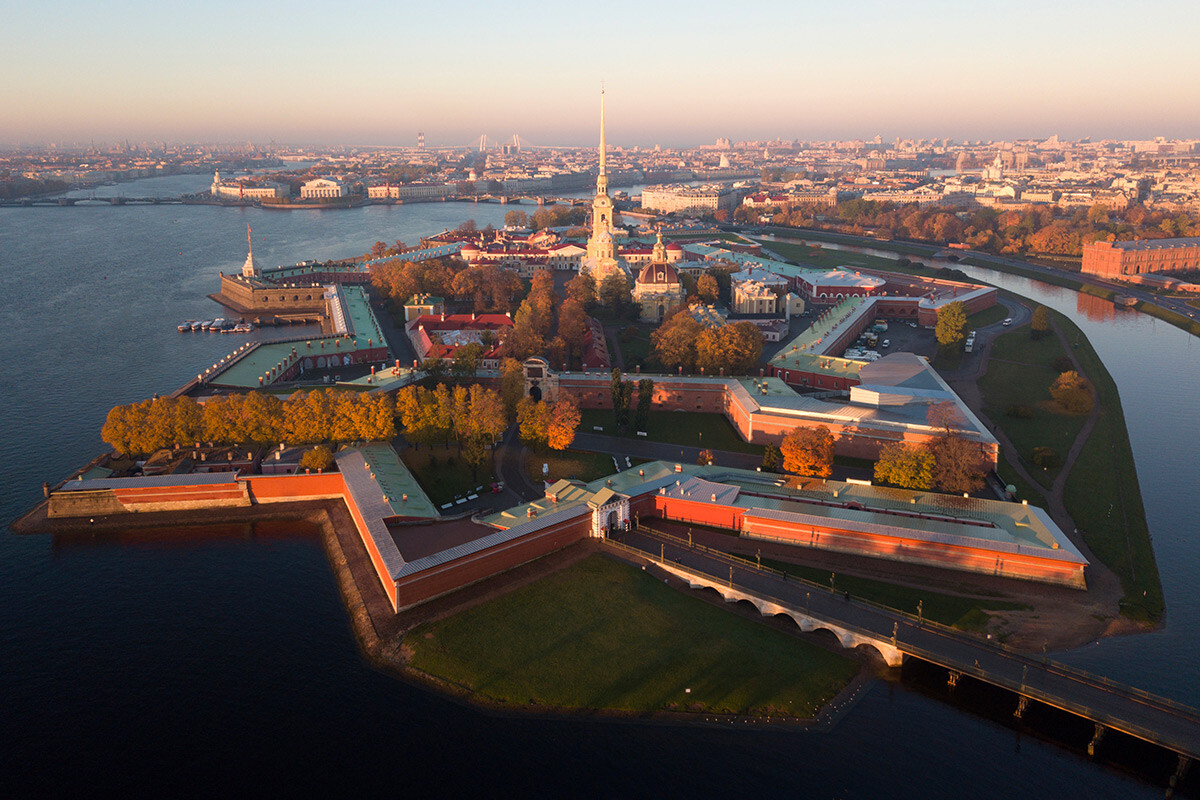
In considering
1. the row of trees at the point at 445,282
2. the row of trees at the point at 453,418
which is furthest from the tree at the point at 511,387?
the row of trees at the point at 445,282

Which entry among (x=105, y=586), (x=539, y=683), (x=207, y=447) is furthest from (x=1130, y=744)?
(x=207, y=447)

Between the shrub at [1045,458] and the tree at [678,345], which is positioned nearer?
the shrub at [1045,458]

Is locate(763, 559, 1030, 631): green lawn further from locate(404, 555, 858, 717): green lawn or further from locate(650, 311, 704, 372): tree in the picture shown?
locate(650, 311, 704, 372): tree

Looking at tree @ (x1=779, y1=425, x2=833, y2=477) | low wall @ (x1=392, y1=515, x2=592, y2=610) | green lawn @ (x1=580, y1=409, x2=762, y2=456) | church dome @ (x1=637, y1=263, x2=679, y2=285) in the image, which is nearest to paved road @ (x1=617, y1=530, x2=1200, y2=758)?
low wall @ (x1=392, y1=515, x2=592, y2=610)

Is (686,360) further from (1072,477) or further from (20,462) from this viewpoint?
(20,462)

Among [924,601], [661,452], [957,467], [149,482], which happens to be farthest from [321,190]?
[924,601]

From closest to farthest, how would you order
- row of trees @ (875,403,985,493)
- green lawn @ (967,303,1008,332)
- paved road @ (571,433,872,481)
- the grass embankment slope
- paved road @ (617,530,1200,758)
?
paved road @ (617,530,1200,758) → the grass embankment slope → row of trees @ (875,403,985,493) → paved road @ (571,433,872,481) → green lawn @ (967,303,1008,332)

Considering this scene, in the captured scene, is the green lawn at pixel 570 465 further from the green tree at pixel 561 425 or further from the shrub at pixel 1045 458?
the shrub at pixel 1045 458
